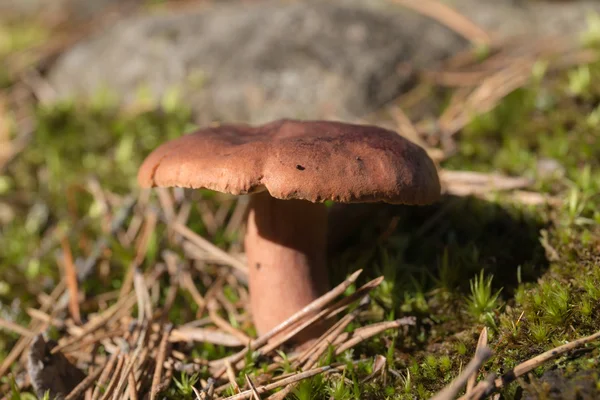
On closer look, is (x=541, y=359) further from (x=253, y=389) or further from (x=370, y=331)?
(x=253, y=389)

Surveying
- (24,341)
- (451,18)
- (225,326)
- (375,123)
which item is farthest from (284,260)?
(451,18)

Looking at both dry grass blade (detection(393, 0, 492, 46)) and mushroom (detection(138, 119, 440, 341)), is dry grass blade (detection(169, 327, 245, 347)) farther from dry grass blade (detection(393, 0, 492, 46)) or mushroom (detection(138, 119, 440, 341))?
dry grass blade (detection(393, 0, 492, 46))

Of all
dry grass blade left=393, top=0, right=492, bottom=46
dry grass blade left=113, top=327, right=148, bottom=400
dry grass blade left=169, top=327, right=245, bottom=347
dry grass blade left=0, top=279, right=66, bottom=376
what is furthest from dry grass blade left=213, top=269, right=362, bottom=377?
dry grass blade left=393, top=0, right=492, bottom=46

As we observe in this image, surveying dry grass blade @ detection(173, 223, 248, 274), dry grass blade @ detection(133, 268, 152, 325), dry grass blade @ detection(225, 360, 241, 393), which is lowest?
dry grass blade @ detection(225, 360, 241, 393)

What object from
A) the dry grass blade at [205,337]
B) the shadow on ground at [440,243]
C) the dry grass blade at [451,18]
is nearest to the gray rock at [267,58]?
the dry grass blade at [451,18]

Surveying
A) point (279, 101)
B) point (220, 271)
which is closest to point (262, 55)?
point (279, 101)

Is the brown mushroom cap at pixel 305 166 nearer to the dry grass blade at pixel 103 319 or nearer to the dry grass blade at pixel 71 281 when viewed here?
the dry grass blade at pixel 103 319

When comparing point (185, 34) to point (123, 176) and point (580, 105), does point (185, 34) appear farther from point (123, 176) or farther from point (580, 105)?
point (580, 105)
